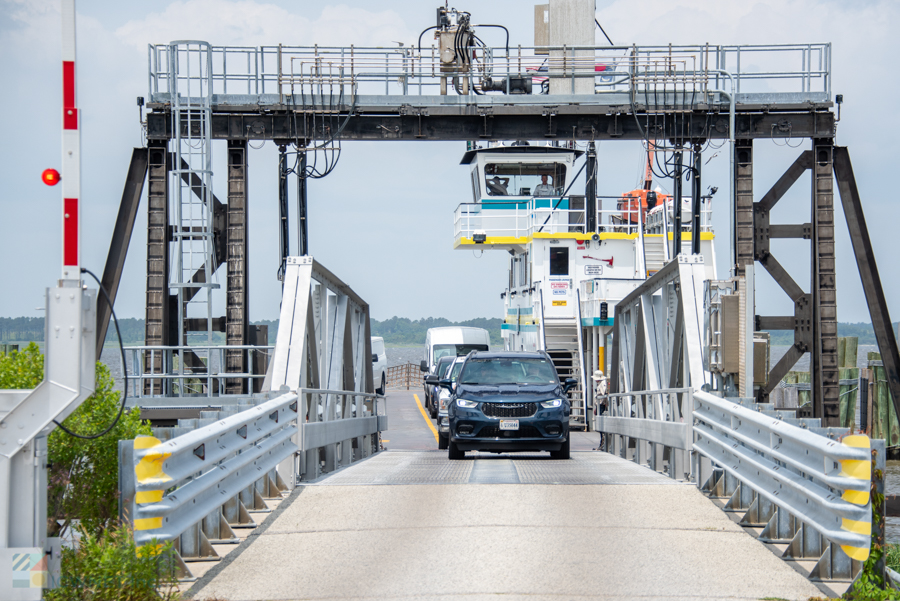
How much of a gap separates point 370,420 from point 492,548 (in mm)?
10464

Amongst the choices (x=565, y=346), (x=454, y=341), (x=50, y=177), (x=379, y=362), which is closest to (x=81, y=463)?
(x=50, y=177)

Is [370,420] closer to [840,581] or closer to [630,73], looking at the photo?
[630,73]

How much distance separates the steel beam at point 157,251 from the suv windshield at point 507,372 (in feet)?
21.5

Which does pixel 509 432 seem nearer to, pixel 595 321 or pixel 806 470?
pixel 806 470

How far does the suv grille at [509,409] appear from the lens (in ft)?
49.8

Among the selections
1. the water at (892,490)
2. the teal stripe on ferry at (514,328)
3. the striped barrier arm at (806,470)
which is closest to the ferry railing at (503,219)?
the teal stripe on ferry at (514,328)

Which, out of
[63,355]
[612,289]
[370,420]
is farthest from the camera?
[612,289]

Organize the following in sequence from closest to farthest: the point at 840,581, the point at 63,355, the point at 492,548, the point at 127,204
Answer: the point at 63,355, the point at 840,581, the point at 492,548, the point at 127,204

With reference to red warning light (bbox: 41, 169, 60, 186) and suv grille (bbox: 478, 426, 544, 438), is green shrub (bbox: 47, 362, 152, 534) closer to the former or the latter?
red warning light (bbox: 41, 169, 60, 186)

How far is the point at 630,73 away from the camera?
67.6 ft

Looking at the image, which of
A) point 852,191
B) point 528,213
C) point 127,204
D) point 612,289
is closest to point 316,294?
point 127,204

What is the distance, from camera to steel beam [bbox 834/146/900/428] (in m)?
18.6

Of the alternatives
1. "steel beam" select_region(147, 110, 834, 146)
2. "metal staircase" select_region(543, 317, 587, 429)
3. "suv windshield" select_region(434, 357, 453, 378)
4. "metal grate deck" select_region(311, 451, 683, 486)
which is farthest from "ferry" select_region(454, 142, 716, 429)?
"metal grate deck" select_region(311, 451, 683, 486)

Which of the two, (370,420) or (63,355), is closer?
(63,355)
